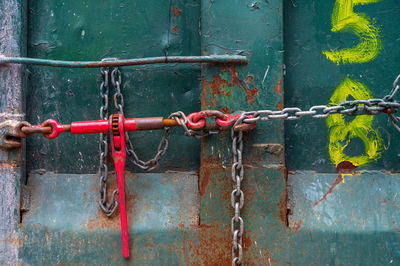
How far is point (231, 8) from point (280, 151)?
23.9 inches

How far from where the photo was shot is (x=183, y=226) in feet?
4.49

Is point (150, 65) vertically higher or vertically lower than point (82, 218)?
higher

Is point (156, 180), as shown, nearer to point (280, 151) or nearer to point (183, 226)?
point (183, 226)

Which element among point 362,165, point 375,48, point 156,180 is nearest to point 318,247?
point 362,165

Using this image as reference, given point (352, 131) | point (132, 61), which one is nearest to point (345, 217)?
point (352, 131)

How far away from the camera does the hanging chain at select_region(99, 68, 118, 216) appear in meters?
1.41

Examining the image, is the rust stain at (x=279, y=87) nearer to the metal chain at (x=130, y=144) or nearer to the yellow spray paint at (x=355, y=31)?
the yellow spray paint at (x=355, y=31)

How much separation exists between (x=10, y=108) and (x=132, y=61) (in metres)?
0.58

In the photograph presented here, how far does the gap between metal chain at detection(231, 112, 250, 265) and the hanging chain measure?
50 centimetres

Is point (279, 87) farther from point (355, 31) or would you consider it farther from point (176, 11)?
point (176, 11)

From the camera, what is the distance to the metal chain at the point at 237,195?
50.5 inches

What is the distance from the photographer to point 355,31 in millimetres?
1440

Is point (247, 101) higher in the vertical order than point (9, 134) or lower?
higher

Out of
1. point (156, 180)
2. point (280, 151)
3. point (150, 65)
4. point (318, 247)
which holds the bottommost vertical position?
point (318, 247)
